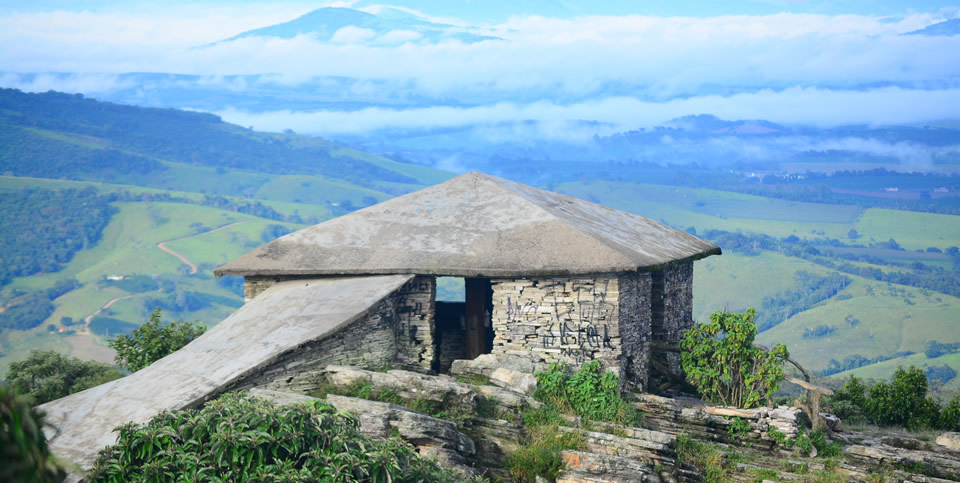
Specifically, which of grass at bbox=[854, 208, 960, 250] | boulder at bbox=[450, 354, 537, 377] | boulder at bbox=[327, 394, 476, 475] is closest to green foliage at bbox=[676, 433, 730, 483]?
boulder at bbox=[450, 354, 537, 377]

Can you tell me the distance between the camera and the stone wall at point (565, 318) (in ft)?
49.5

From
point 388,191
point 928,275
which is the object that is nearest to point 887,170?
point 928,275

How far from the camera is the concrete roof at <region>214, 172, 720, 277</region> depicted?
15.3 metres

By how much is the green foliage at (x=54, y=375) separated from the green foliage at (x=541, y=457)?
10.8m

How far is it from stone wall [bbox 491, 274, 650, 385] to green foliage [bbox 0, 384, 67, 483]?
10575 mm

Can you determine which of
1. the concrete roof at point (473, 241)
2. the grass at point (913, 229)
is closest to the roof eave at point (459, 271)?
the concrete roof at point (473, 241)

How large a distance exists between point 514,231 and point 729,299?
85.4 m

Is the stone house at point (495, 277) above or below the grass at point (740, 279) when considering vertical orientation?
above

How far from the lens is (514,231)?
16.4 meters

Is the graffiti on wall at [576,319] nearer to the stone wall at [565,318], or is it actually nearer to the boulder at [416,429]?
the stone wall at [565,318]

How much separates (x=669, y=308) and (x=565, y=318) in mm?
3401

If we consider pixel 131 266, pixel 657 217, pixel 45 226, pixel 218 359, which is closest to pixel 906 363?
pixel 218 359

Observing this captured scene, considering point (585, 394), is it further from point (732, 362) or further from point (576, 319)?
point (732, 362)

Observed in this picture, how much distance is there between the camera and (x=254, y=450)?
9.17 metres
